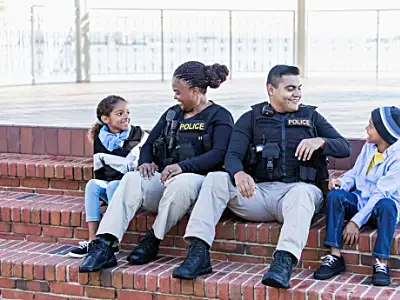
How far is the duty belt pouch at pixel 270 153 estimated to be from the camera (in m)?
4.40

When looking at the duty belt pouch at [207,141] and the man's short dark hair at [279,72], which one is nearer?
the man's short dark hair at [279,72]

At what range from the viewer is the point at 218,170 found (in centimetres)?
473

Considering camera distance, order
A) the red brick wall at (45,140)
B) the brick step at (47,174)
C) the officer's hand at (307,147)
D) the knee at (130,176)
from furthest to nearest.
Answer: the red brick wall at (45,140) < the brick step at (47,174) < the knee at (130,176) < the officer's hand at (307,147)

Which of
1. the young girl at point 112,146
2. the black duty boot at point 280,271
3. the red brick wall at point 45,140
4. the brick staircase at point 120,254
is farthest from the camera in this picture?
the red brick wall at point 45,140

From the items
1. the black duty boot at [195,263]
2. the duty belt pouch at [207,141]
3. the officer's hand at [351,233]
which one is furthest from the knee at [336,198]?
the duty belt pouch at [207,141]

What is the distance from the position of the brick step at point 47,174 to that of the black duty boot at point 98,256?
0.97 meters

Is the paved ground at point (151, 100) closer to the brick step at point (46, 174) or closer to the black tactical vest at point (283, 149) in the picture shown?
the brick step at point (46, 174)

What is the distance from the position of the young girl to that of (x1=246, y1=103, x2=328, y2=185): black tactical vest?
821 mm

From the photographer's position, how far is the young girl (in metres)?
4.84

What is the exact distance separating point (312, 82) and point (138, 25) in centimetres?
315

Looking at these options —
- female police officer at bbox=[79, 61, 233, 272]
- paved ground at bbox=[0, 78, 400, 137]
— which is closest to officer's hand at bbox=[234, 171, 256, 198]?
female police officer at bbox=[79, 61, 233, 272]

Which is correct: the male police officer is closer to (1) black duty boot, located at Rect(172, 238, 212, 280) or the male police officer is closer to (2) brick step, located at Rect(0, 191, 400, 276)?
(1) black duty boot, located at Rect(172, 238, 212, 280)

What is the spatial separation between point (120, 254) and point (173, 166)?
0.60 m

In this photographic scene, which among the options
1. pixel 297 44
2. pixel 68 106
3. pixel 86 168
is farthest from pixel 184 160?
pixel 297 44
